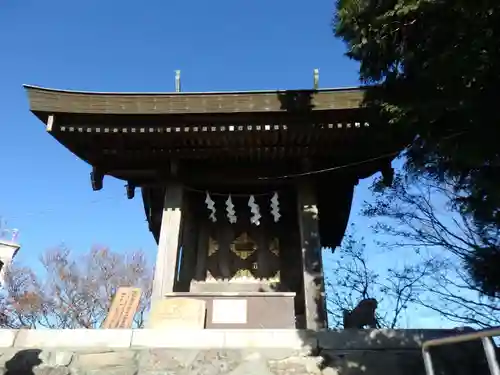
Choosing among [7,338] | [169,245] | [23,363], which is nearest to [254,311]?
[169,245]

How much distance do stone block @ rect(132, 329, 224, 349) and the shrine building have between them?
34.7 inches

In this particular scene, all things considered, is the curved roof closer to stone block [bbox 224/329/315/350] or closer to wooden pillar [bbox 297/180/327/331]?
wooden pillar [bbox 297/180/327/331]

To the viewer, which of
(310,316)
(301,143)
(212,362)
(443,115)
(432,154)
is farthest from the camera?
(301,143)

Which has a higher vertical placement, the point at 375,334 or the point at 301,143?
the point at 301,143

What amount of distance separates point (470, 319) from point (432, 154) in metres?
7.42

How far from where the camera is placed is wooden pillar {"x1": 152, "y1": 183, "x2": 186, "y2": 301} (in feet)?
19.5

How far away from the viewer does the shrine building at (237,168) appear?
232 inches

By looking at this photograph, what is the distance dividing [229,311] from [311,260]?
1.40m

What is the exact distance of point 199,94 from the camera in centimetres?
604

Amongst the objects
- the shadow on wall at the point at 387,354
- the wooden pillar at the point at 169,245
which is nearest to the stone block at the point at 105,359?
the wooden pillar at the point at 169,245

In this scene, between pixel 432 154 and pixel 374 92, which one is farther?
pixel 374 92

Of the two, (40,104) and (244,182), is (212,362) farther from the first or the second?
(40,104)

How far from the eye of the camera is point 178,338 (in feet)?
16.2

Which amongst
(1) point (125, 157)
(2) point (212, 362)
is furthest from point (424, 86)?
(1) point (125, 157)
